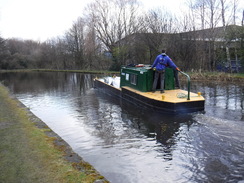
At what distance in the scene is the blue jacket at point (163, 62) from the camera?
31.7 feet

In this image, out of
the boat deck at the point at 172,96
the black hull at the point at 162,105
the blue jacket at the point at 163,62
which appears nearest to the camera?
the black hull at the point at 162,105

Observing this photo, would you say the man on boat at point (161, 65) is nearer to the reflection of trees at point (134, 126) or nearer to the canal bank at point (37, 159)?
the reflection of trees at point (134, 126)

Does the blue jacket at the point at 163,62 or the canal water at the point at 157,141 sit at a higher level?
the blue jacket at the point at 163,62

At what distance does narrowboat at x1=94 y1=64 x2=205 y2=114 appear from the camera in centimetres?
848

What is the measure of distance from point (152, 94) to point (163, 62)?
4.36 feet

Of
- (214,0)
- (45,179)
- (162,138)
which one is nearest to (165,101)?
(162,138)

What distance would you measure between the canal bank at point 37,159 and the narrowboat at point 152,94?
4.03 m

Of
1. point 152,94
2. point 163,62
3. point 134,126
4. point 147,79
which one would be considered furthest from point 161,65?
point 134,126

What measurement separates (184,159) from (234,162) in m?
0.96

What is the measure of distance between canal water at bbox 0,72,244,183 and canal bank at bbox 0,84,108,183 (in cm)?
48

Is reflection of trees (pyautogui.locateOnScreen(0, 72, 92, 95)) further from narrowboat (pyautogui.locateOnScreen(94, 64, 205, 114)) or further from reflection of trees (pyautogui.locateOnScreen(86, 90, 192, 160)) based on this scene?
reflection of trees (pyautogui.locateOnScreen(86, 90, 192, 160))

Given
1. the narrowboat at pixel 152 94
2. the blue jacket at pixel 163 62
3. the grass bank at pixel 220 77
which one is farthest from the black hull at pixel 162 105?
the grass bank at pixel 220 77

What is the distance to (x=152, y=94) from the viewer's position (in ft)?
32.6

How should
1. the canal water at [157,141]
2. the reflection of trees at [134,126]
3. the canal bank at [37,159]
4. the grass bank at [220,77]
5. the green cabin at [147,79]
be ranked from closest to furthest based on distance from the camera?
the canal bank at [37,159] < the canal water at [157,141] < the reflection of trees at [134,126] < the green cabin at [147,79] < the grass bank at [220,77]
